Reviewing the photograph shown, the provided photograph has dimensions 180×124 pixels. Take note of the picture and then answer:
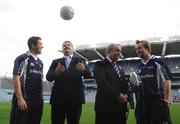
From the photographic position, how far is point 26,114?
542 cm

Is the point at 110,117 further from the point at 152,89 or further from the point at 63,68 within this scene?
the point at 63,68

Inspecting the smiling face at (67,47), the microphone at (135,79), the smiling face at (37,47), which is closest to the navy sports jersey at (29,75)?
the smiling face at (37,47)

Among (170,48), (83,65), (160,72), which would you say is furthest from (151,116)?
(170,48)

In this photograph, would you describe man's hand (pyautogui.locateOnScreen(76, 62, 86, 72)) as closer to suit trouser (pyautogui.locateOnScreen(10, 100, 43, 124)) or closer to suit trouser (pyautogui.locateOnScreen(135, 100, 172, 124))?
suit trouser (pyautogui.locateOnScreen(10, 100, 43, 124))

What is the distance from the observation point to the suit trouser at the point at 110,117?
17.4 ft

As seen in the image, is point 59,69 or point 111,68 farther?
point 59,69

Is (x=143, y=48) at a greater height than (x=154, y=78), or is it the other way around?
(x=143, y=48)

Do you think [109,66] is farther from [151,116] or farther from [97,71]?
[151,116]

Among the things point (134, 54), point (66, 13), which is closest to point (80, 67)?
point (66, 13)

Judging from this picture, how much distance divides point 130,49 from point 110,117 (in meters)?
55.0

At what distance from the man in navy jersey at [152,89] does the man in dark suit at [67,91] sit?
1039 millimetres

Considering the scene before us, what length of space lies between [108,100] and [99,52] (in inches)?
2296

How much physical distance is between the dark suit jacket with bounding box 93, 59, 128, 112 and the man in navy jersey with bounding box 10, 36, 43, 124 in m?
0.96

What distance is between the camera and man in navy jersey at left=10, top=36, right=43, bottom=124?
17.5 ft
